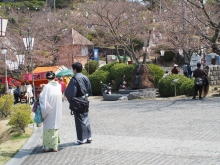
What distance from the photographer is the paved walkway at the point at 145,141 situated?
6.02 meters

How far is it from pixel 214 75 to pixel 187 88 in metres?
3.56

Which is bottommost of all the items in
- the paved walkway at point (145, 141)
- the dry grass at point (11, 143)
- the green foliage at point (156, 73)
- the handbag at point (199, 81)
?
the dry grass at point (11, 143)

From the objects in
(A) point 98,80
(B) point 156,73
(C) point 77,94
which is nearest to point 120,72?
(A) point 98,80

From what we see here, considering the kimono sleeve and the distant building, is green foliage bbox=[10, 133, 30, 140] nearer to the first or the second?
the kimono sleeve

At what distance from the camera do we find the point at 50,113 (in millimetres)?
6758

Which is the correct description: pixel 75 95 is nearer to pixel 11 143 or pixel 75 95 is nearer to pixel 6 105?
pixel 11 143

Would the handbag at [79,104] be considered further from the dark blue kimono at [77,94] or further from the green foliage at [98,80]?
the green foliage at [98,80]

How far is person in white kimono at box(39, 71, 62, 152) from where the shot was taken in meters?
6.68

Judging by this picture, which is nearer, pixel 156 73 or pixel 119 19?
pixel 156 73

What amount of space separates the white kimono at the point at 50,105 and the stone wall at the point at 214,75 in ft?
48.4

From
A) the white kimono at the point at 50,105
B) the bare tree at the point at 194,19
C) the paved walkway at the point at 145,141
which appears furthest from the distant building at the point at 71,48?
the white kimono at the point at 50,105

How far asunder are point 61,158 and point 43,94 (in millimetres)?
1259

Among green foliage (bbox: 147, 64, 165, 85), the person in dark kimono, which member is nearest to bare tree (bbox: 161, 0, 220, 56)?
green foliage (bbox: 147, 64, 165, 85)

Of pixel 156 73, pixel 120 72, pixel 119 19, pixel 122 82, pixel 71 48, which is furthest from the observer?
pixel 71 48
